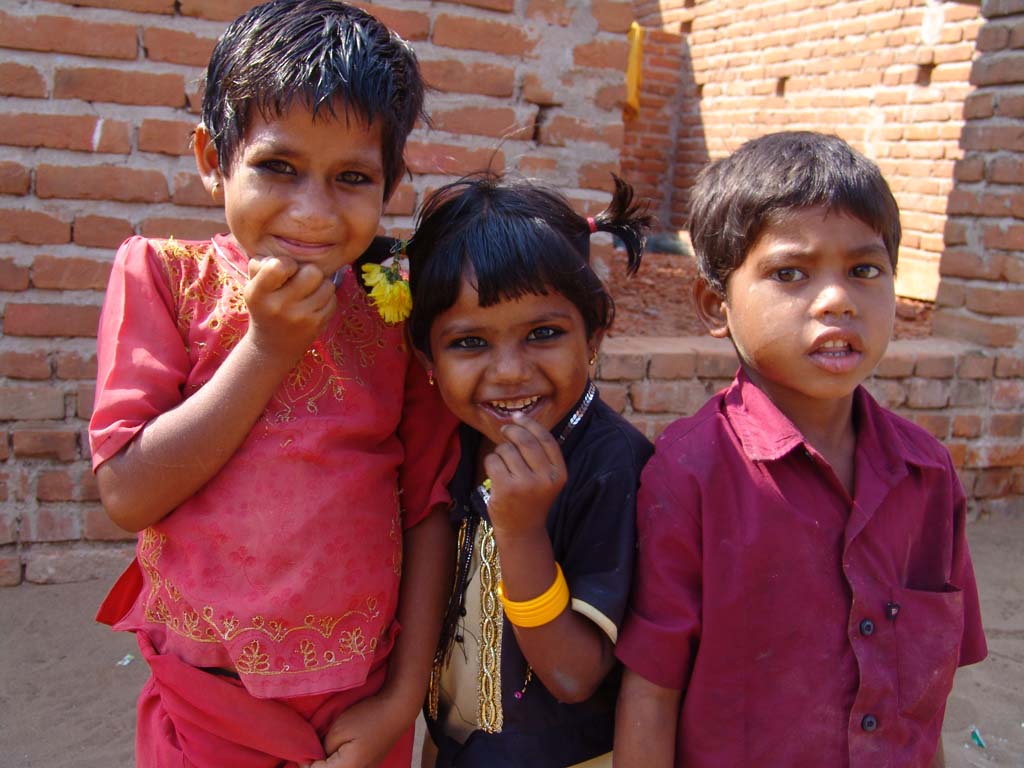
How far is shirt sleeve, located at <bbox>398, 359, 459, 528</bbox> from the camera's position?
161cm

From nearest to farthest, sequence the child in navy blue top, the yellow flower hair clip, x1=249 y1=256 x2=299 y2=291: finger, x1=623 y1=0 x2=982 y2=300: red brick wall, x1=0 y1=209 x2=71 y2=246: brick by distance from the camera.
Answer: x1=249 y1=256 x2=299 y2=291: finger → the child in navy blue top → the yellow flower hair clip → x1=0 y1=209 x2=71 y2=246: brick → x1=623 y1=0 x2=982 y2=300: red brick wall

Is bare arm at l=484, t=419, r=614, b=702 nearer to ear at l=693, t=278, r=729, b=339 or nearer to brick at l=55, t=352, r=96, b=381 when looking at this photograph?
ear at l=693, t=278, r=729, b=339

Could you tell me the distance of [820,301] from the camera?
58.0 inches

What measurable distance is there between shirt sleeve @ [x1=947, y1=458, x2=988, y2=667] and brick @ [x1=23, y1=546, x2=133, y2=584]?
99.0 inches

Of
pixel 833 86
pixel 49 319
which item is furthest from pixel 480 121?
pixel 833 86

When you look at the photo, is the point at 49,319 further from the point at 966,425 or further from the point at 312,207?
the point at 966,425

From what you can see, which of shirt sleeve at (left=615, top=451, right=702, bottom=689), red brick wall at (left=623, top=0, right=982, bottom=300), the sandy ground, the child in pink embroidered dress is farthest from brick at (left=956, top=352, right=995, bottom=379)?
the child in pink embroidered dress

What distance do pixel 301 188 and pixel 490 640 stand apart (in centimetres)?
83

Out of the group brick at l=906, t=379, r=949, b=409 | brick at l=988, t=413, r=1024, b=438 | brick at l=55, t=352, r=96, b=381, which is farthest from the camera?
brick at l=988, t=413, r=1024, b=438

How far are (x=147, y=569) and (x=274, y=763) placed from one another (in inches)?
15.1

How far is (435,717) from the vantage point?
1.71m

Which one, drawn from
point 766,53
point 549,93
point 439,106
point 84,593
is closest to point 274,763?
point 84,593

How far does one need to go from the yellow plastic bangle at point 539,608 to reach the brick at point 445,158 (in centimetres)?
192

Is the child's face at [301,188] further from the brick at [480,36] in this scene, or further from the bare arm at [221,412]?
the brick at [480,36]
